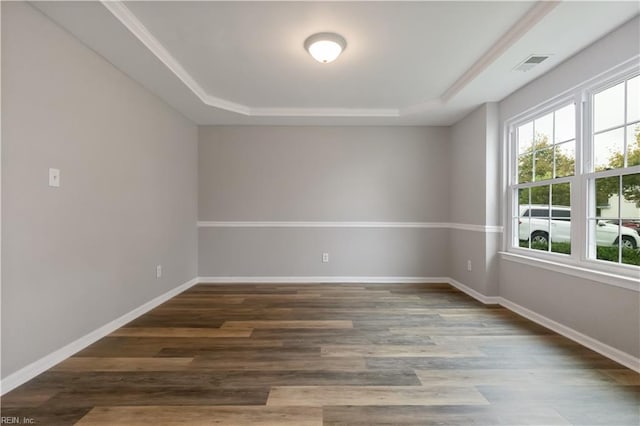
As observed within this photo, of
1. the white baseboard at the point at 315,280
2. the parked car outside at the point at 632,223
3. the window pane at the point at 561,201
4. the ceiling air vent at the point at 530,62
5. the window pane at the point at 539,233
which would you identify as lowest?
the white baseboard at the point at 315,280

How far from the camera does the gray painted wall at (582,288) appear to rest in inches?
79.3

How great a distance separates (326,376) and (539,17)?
2728 mm

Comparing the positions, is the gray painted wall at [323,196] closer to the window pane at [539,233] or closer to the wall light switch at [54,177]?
the window pane at [539,233]

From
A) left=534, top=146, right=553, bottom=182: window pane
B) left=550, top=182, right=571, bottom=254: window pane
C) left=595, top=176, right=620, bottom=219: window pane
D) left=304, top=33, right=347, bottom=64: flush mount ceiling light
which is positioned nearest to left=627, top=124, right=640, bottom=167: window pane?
left=595, top=176, right=620, bottom=219: window pane

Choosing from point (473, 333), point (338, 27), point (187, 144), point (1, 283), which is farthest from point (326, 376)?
point (187, 144)

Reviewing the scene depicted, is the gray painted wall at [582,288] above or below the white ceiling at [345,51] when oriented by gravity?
below

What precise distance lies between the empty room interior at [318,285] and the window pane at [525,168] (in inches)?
0.9

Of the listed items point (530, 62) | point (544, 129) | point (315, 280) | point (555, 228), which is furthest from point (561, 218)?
point (315, 280)

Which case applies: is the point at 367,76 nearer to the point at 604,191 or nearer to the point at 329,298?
the point at 604,191

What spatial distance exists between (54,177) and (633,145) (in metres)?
4.01

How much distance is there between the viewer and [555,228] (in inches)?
109

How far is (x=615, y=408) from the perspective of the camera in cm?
160

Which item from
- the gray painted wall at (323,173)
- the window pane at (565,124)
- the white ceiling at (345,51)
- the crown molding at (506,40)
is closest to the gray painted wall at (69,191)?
the white ceiling at (345,51)

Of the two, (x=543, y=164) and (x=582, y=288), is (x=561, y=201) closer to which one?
(x=543, y=164)
